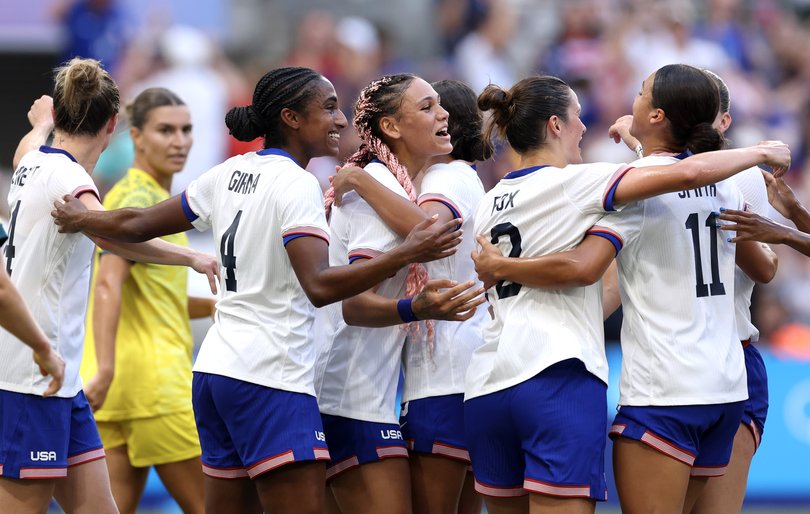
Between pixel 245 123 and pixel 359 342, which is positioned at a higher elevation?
pixel 245 123

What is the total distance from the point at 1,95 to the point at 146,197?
8.87 meters

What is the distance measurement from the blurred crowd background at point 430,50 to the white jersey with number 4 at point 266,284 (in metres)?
7.59

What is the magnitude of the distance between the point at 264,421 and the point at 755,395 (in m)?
2.25

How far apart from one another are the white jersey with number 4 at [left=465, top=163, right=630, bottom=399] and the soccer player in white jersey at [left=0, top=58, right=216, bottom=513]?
141 centimetres

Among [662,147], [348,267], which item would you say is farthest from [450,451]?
[662,147]

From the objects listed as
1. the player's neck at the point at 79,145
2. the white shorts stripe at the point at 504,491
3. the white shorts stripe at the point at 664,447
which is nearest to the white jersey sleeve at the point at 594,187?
the white shorts stripe at the point at 664,447

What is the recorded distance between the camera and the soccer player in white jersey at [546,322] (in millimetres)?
4285

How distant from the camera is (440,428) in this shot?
16.3 ft

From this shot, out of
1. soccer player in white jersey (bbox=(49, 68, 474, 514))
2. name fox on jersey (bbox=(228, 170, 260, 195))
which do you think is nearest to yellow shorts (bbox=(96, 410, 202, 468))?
soccer player in white jersey (bbox=(49, 68, 474, 514))

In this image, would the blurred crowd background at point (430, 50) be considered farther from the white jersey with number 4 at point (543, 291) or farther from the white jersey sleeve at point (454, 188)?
the white jersey with number 4 at point (543, 291)

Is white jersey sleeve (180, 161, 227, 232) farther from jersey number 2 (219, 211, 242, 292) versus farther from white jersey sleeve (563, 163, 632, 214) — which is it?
white jersey sleeve (563, 163, 632, 214)

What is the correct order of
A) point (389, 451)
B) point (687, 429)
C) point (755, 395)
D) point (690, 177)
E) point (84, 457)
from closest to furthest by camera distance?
point (690, 177), point (687, 429), point (389, 451), point (84, 457), point (755, 395)

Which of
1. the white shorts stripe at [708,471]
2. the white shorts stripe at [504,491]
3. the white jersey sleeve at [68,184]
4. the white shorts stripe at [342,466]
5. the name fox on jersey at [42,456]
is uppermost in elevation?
the white jersey sleeve at [68,184]

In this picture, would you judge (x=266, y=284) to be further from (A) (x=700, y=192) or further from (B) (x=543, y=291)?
(A) (x=700, y=192)
